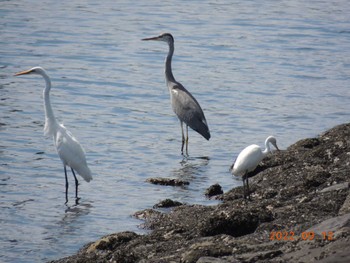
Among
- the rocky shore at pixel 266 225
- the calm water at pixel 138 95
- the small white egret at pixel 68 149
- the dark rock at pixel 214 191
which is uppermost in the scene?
the rocky shore at pixel 266 225

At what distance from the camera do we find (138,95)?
17891 mm

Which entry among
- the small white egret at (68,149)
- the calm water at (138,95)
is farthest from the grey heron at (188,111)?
the small white egret at (68,149)

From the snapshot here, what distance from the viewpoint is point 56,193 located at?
11.1m

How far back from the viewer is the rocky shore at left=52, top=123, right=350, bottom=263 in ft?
19.8

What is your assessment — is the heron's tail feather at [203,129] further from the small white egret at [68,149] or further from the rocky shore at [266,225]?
the rocky shore at [266,225]

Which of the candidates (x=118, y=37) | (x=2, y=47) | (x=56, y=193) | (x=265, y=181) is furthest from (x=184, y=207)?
(x=118, y=37)

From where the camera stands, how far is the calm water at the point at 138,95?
10.5 meters

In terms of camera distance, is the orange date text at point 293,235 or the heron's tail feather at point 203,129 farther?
the heron's tail feather at point 203,129

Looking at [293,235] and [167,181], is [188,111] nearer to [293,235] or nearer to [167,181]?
[167,181]

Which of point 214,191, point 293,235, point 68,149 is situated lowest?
point 214,191

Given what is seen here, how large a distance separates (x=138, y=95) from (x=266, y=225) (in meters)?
11.0

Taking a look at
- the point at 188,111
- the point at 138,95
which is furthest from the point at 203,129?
the point at 138,95

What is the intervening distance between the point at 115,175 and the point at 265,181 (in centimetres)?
273

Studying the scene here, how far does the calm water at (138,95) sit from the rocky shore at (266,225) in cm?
90
